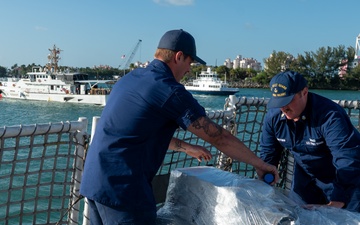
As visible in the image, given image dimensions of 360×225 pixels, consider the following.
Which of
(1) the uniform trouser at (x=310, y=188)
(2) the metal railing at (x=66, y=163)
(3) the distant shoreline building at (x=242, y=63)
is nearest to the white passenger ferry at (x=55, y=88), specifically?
(2) the metal railing at (x=66, y=163)

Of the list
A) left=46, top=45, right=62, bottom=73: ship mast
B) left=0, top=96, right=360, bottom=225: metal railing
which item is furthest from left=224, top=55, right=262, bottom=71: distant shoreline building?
left=0, top=96, right=360, bottom=225: metal railing

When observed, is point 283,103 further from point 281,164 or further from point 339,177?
point 281,164

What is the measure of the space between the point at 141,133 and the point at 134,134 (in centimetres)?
3

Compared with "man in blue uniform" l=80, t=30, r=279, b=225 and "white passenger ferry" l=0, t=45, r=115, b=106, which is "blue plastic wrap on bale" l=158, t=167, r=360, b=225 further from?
"white passenger ferry" l=0, t=45, r=115, b=106

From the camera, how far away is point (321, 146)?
2.60m

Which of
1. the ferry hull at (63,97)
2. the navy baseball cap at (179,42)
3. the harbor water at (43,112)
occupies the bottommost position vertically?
the harbor water at (43,112)

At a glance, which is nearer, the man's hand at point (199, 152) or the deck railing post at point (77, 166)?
the man's hand at point (199, 152)

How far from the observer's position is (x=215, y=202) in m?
1.97

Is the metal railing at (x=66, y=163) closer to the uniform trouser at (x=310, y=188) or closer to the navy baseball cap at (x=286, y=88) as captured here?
the uniform trouser at (x=310, y=188)

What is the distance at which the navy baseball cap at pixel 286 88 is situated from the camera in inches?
96.9

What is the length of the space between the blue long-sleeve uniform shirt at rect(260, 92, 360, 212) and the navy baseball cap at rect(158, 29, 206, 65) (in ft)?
3.00

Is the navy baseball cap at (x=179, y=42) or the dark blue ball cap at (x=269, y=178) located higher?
the navy baseball cap at (x=179, y=42)

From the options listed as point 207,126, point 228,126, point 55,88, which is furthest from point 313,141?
point 55,88

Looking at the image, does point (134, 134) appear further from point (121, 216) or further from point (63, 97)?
point (63, 97)
